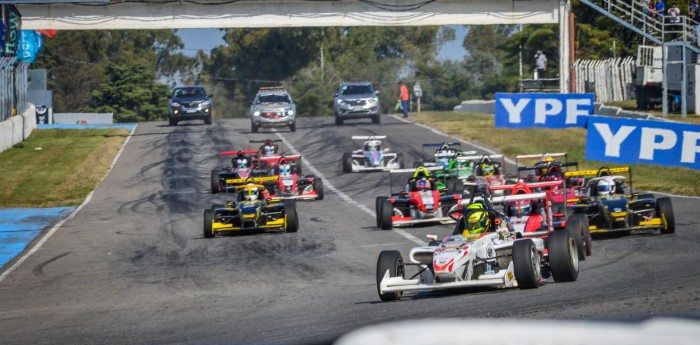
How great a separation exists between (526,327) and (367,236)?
58.6ft

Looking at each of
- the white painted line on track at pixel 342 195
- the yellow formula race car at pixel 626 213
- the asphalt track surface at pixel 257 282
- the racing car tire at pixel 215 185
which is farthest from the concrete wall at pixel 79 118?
the yellow formula race car at pixel 626 213

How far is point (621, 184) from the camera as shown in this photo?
18922 mm

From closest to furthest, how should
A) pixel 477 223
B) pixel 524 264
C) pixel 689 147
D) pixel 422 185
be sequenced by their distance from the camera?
pixel 524 264 → pixel 477 223 → pixel 422 185 → pixel 689 147

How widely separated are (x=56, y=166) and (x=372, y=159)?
1138 centimetres

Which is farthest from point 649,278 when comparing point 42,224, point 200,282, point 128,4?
point 128,4

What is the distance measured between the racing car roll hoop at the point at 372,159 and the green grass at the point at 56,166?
785cm

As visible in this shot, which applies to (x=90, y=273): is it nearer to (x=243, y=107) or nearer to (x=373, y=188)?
(x=373, y=188)

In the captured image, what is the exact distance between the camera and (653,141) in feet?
93.0

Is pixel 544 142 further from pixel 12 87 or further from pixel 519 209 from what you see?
pixel 519 209

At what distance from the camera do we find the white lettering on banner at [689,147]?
2711 centimetres

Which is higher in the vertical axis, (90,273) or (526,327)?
(526,327)

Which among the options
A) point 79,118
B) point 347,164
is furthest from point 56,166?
point 79,118

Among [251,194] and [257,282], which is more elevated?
[251,194]

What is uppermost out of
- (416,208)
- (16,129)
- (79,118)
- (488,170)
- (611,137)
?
(79,118)
